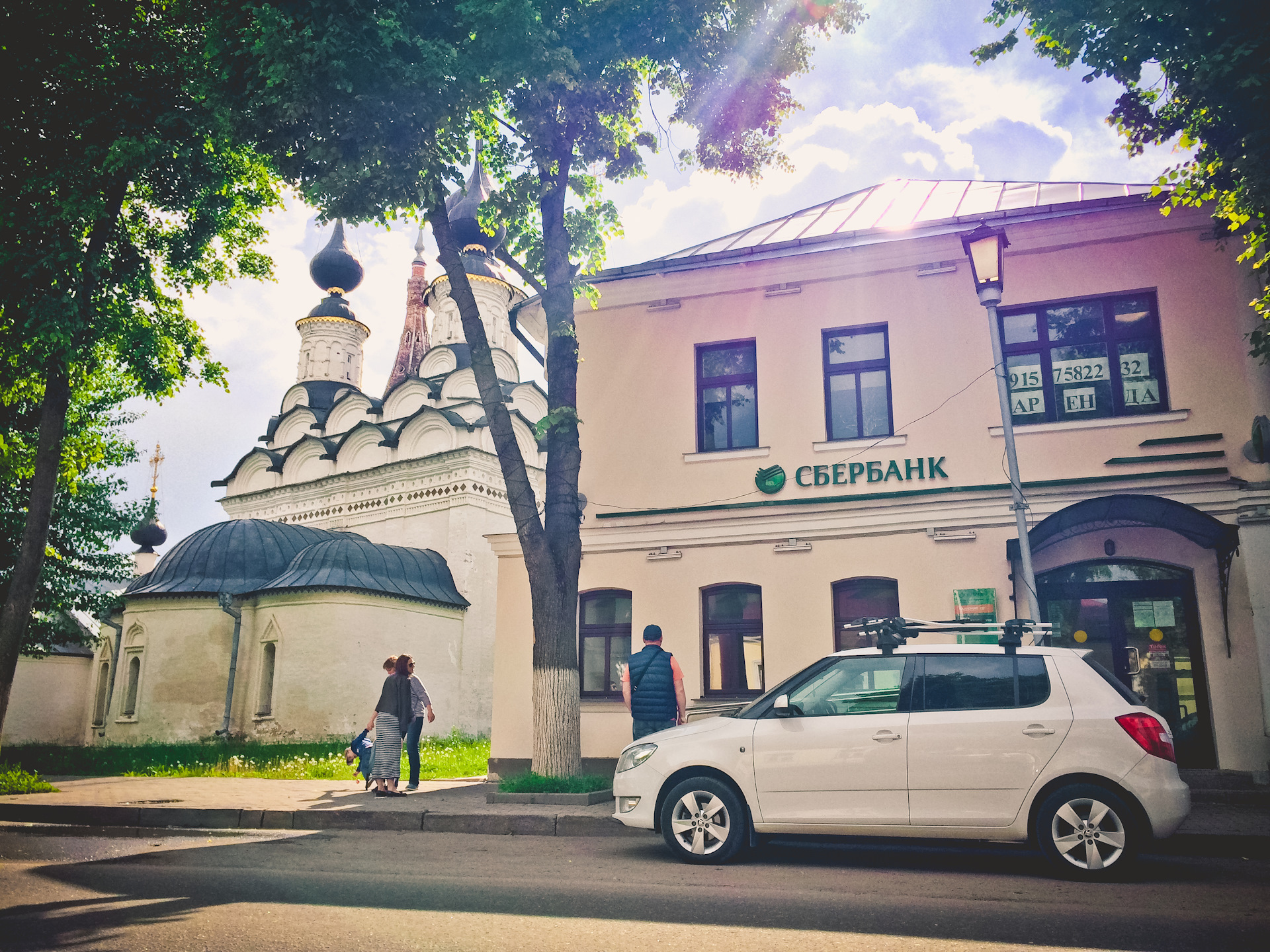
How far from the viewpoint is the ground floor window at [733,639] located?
13.0 m

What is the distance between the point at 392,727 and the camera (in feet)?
37.8

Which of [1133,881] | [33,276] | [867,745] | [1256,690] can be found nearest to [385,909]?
[867,745]

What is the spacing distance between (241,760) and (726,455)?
36.6 feet

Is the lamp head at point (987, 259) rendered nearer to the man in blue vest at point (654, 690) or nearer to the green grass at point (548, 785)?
the man in blue vest at point (654, 690)

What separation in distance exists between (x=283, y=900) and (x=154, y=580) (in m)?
24.3

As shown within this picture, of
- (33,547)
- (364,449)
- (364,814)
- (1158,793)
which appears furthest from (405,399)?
(1158,793)

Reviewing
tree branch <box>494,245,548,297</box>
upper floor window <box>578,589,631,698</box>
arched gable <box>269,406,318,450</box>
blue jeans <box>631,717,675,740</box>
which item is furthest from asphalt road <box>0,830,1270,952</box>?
arched gable <box>269,406,318,450</box>

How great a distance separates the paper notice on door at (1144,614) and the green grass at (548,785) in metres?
6.50

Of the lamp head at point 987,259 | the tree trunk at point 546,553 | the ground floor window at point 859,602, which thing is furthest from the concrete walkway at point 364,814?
the lamp head at point 987,259

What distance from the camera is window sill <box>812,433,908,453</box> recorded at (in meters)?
12.9

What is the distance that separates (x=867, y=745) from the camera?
21.9ft

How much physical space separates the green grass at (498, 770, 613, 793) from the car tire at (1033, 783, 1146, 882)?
16.7 ft

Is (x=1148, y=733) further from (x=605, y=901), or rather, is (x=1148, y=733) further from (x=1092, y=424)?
(x=1092, y=424)

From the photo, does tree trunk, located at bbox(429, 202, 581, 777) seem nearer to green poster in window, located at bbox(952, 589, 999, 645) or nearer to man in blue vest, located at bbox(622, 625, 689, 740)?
man in blue vest, located at bbox(622, 625, 689, 740)
